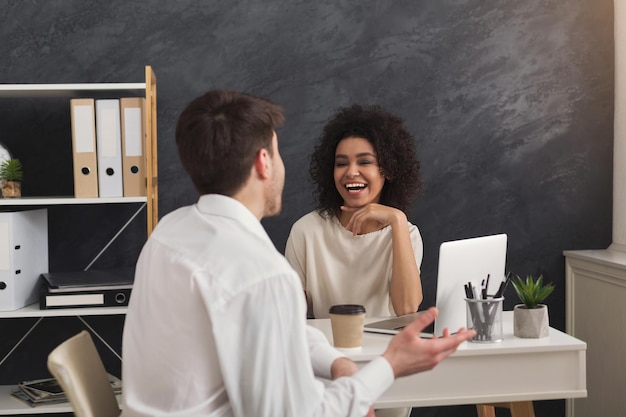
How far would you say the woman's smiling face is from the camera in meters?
2.75

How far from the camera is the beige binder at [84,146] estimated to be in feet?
9.15

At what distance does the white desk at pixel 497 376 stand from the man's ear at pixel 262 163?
61 centimetres

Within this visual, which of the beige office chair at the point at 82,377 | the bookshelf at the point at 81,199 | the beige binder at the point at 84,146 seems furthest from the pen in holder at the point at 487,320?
the beige binder at the point at 84,146

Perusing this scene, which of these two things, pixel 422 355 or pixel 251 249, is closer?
pixel 251 249

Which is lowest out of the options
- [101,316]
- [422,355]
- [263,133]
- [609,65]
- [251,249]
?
[101,316]

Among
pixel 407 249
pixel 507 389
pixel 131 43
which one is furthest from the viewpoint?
pixel 131 43

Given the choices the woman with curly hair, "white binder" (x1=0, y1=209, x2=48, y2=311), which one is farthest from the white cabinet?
"white binder" (x1=0, y1=209, x2=48, y2=311)

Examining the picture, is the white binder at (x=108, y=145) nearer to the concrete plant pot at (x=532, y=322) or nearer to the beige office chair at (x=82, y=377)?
the beige office chair at (x=82, y=377)

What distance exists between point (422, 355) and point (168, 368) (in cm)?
48

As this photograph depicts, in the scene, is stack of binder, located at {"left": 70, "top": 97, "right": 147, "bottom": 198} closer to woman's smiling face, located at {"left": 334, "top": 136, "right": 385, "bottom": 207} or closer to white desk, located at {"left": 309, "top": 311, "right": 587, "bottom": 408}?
woman's smiling face, located at {"left": 334, "top": 136, "right": 385, "bottom": 207}

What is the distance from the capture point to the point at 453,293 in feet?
6.97

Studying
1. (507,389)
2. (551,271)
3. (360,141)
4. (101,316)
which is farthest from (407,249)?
(101,316)

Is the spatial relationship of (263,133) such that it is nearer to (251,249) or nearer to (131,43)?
(251,249)

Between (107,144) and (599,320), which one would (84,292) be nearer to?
(107,144)
